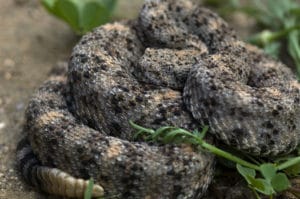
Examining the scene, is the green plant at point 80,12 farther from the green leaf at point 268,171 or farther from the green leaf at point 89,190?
the green leaf at point 268,171

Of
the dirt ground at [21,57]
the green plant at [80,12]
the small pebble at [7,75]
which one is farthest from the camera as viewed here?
the green plant at [80,12]

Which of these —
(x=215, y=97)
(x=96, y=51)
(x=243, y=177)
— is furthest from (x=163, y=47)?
(x=243, y=177)

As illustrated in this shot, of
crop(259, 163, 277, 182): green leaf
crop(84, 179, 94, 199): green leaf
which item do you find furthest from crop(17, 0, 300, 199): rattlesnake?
crop(259, 163, 277, 182): green leaf

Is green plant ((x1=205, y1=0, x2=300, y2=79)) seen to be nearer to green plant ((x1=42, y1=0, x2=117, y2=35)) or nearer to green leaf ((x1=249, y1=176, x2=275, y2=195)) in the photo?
green plant ((x1=42, y1=0, x2=117, y2=35))

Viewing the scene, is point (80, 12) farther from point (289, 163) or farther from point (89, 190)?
point (289, 163)

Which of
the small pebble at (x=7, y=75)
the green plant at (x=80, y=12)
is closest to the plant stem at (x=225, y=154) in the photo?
the green plant at (x=80, y=12)
